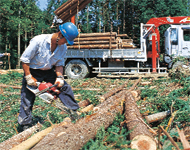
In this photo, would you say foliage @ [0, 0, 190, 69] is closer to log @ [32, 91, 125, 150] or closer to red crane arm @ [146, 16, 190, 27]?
red crane arm @ [146, 16, 190, 27]

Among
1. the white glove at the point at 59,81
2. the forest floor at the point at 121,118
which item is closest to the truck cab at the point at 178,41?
the forest floor at the point at 121,118

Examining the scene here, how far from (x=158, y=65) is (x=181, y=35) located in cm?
207

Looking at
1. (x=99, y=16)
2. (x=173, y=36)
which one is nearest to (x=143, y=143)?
(x=173, y=36)

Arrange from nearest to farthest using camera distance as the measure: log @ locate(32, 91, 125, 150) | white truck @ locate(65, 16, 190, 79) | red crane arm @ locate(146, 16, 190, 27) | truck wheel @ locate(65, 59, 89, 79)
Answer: log @ locate(32, 91, 125, 150) < red crane arm @ locate(146, 16, 190, 27) < white truck @ locate(65, 16, 190, 79) < truck wheel @ locate(65, 59, 89, 79)

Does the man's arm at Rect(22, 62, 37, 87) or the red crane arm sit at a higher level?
the red crane arm

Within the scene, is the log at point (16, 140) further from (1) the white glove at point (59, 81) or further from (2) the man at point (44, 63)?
(1) the white glove at point (59, 81)

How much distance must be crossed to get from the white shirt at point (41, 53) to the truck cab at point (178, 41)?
833 cm

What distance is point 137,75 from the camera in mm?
9945

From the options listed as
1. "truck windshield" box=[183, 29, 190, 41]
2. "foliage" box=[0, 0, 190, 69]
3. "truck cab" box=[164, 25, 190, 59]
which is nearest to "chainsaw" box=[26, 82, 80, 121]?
"truck cab" box=[164, 25, 190, 59]

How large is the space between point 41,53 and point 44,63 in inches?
8.2

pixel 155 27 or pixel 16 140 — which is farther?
pixel 155 27

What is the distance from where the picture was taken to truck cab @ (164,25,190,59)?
10.1m

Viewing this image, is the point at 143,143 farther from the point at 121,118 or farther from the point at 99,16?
the point at 99,16

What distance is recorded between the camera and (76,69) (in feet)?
36.1
